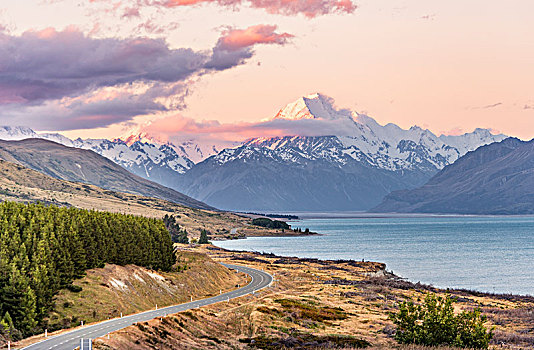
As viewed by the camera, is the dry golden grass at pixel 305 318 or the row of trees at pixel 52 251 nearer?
the dry golden grass at pixel 305 318

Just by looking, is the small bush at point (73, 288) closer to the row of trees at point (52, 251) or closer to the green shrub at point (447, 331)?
the row of trees at point (52, 251)

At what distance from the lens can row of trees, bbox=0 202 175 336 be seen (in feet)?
208

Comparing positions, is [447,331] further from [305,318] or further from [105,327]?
[105,327]

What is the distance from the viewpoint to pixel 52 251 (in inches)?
2938

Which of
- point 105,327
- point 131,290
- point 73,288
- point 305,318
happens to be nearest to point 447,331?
point 305,318

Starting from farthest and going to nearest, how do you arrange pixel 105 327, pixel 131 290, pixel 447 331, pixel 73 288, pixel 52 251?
1. pixel 131 290
2. pixel 73 288
3. pixel 52 251
4. pixel 105 327
5. pixel 447 331

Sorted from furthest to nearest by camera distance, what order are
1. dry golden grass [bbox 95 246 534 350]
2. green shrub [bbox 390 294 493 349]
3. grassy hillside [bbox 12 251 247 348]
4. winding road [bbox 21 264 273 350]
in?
grassy hillside [bbox 12 251 247 348] → dry golden grass [bbox 95 246 534 350] → green shrub [bbox 390 294 493 349] → winding road [bbox 21 264 273 350]

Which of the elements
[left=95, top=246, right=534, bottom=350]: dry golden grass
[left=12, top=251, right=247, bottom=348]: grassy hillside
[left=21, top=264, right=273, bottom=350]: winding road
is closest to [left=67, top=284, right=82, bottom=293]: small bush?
[left=12, top=251, right=247, bottom=348]: grassy hillside

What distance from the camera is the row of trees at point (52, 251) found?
6325 cm

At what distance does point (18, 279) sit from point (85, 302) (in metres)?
11.8

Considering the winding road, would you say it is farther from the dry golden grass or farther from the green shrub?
the green shrub

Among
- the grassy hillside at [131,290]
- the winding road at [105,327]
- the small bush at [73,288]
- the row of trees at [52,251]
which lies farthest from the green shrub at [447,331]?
the small bush at [73,288]

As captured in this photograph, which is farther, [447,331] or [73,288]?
[73,288]

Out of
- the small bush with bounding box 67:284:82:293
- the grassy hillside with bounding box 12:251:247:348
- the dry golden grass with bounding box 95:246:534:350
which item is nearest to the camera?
the dry golden grass with bounding box 95:246:534:350
